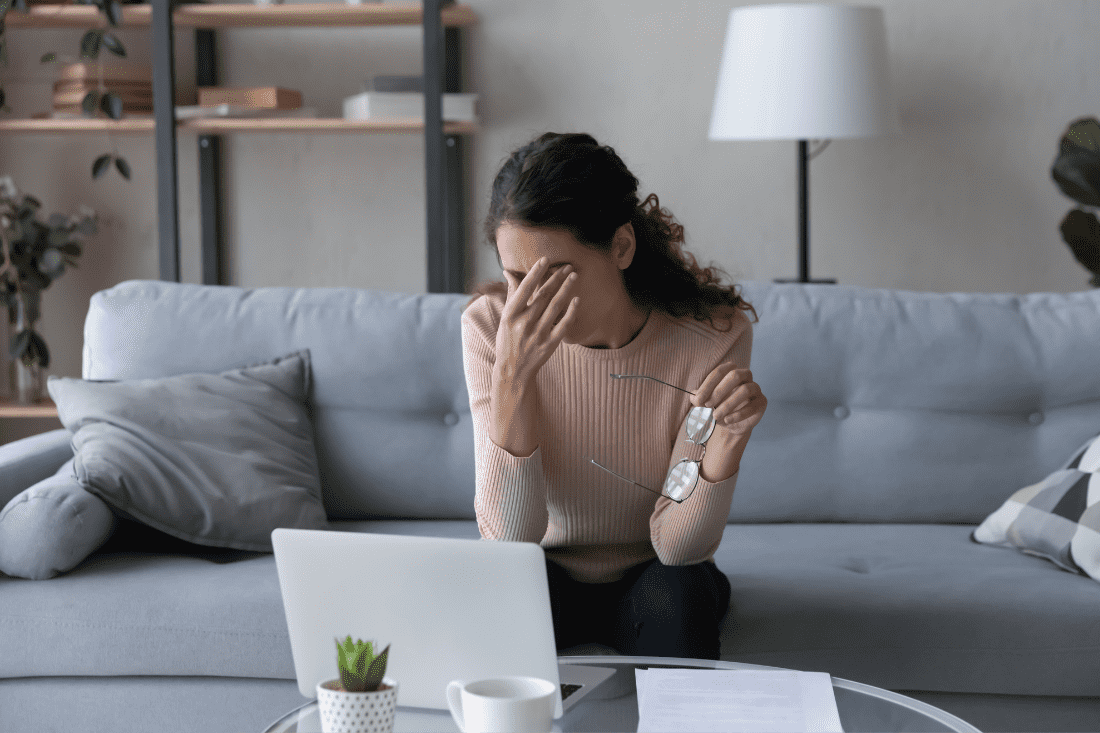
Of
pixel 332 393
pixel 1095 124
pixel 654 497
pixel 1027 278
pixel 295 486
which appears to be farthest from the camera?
pixel 1027 278

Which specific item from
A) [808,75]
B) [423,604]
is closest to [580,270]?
[423,604]

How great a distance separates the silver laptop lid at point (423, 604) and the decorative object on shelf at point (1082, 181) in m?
2.01

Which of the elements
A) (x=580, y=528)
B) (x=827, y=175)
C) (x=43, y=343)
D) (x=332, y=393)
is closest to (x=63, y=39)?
(x=43, y=343)

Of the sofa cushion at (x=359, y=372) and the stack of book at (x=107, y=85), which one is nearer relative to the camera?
the sofa cushion at (x=359, y=372)

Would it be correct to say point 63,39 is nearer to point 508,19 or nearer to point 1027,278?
point 508,19

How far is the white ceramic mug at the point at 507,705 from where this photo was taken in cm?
81

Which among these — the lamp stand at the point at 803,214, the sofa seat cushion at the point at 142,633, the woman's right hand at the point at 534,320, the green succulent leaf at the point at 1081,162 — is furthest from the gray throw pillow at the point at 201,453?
the green succulent leaf at the point at 1081,162

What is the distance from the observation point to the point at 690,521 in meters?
1.29

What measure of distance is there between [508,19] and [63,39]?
1239 millimetres

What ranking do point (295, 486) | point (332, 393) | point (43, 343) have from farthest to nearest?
point (43, 343) → point (332, 393) → point (295, 486)

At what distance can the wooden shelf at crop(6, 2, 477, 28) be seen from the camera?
102 inches

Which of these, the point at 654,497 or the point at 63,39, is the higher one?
the point at 63,39

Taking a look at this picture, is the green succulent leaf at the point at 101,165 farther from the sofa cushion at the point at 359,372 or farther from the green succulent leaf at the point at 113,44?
the sofa cushion at the point at 359,372

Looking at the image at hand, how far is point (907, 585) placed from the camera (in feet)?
4.91
